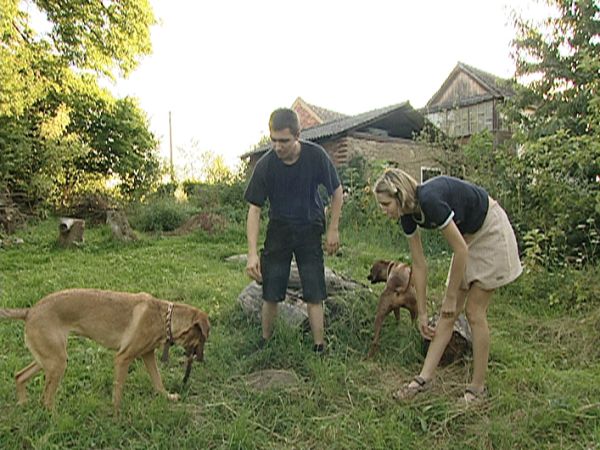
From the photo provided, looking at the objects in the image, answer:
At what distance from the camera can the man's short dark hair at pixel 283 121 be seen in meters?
3.23

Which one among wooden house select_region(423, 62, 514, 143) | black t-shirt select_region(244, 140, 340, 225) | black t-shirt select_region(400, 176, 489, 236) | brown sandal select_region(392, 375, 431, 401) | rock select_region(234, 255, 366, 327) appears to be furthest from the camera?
wooden house select_region(423, 62, 514, 143)

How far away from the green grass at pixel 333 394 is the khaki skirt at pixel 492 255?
0.78 metres

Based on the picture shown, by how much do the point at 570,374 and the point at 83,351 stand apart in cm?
376

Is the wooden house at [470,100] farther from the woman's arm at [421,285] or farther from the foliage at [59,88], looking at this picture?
the woman's arm at [421,285]

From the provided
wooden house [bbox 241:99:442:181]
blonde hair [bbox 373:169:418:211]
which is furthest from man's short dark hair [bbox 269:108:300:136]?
wooden house [bbox 241:99:442:181]

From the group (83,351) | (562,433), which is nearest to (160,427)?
(83,351)

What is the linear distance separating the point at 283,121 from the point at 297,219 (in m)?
0.76

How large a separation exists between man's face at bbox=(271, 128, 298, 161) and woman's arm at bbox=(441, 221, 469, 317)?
→ 128 cm

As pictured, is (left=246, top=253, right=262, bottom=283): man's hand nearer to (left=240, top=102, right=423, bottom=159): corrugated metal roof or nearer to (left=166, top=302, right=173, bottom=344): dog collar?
(left=166, top=302, right=173, bottom=344): dog collar

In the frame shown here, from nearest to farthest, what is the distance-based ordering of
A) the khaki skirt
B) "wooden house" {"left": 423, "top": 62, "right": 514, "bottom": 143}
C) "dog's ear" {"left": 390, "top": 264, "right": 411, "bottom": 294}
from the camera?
the khaki skirt, "dog's ear" {"left": 390, "top": 264, "right": 411, "bottom": 294}, "wooden house" {"left": 423, "top": 62, "right": 514, "bottom": 143}

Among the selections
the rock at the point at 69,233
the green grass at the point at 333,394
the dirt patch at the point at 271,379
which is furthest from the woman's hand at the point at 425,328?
the rock at the point at 69,233

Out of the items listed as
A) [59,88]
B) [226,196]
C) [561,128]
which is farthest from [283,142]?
[226,196]

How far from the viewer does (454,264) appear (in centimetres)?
272

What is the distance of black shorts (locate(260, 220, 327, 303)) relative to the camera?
11.7 ft
